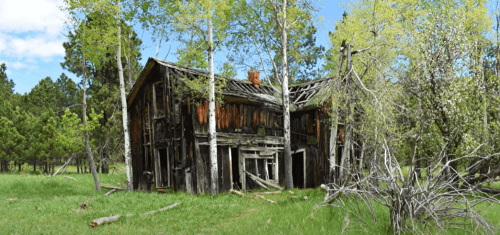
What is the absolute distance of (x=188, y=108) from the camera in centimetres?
1827

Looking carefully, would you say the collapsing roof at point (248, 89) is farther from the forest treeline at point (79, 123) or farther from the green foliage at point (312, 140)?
the forest treeline at point (79, 123)

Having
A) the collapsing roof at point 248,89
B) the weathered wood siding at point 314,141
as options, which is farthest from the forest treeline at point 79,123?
the weathered wood siding at point 314,141

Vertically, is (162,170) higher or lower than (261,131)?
lower

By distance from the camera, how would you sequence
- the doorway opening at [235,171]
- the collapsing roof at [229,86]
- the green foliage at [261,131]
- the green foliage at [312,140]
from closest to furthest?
the collapsing roof at [229,86]
the doorway opening at [235,171]
the green foliage at [261,131]
the green foliage at [312,140]

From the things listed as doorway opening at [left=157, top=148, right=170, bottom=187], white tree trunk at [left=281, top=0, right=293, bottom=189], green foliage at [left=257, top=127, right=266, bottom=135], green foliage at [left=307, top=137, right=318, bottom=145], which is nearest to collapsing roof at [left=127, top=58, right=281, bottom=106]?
green foliage at [left=257, top=127, right=266, bottom=135]

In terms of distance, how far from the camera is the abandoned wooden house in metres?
18.3

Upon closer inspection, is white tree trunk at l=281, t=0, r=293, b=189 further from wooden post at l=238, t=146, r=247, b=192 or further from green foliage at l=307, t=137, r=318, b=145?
green foliage at l=307, t=137, r=318, b=145

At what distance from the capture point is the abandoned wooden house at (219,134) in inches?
720

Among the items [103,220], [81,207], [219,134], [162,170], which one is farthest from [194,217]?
[162,170]

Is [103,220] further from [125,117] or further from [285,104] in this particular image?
[285,104]

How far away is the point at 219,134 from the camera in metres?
18.6

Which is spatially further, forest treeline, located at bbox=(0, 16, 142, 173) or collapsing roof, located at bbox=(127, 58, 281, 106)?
forest treeline, located at bbox=(0, 16, 142, 173)

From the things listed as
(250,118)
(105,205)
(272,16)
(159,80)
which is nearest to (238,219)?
(105,205)

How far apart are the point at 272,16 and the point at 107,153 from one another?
19.2m
